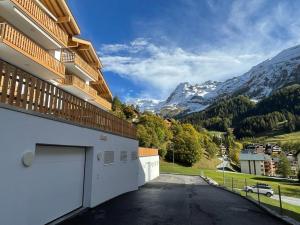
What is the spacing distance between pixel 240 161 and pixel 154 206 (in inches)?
3554

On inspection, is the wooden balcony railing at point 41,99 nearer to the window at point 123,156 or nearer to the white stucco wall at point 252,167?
the window at point 123,156

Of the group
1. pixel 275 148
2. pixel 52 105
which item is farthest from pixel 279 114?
pixel 52 105

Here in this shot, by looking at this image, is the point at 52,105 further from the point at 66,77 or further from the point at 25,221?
the point at 66,77

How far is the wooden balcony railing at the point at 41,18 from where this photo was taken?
16.5 meters

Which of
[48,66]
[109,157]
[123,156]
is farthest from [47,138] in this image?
[48,66]

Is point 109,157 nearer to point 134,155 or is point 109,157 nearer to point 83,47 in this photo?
point 134,155

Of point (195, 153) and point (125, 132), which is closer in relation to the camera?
point (125, 132)

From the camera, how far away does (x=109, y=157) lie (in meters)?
13.8

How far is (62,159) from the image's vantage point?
9.31m

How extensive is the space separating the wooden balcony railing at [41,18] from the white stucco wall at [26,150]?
388 inches

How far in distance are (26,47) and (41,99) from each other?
10.5 m

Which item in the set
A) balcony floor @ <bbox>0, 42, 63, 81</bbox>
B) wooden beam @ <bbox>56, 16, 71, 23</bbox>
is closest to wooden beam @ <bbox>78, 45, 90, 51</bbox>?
wooden beam @ <bbox>56, 16, 71, 23</bbox>

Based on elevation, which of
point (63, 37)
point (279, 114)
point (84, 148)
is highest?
point (279, 114)

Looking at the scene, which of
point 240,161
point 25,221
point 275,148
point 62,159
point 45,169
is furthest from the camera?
point 275,148
